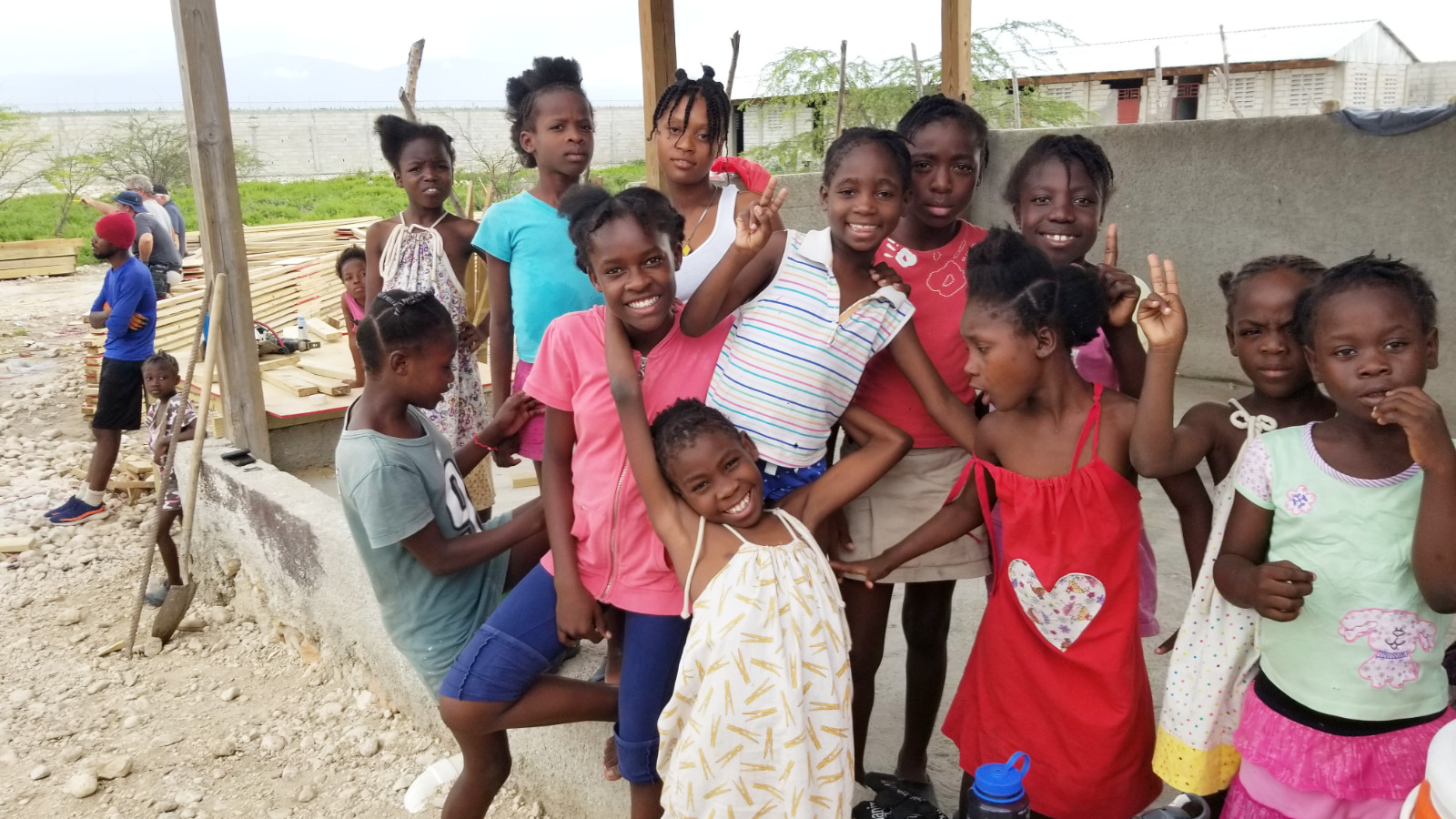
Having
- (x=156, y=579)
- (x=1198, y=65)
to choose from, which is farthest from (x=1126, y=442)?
(x=1198, y=65)

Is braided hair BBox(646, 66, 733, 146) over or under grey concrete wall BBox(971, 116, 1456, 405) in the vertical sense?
over

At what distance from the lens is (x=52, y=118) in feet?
116

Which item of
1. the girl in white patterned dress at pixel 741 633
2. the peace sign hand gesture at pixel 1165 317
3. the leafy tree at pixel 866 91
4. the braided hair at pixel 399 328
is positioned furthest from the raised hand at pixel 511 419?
the leafy tree at pixel 866 91

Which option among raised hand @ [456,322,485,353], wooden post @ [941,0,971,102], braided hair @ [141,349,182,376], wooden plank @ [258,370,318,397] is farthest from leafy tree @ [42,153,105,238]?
raised hand @ [456,322,485,353]

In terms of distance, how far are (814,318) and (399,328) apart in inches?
42.0

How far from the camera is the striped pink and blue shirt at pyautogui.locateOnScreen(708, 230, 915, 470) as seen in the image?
2.09 m

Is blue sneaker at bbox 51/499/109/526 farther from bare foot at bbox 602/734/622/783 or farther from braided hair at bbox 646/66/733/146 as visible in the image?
braided hair at bbox 646/66/733/146

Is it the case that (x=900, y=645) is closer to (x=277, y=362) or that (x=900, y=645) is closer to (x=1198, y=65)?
(x=277, y=362)

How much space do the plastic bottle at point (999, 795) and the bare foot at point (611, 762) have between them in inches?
40.4

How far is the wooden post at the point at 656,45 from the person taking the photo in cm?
460

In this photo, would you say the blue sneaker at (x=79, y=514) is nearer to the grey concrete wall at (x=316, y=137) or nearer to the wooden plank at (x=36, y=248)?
the wooden plank at (x=36, y=248)

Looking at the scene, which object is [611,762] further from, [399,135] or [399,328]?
[399,135]

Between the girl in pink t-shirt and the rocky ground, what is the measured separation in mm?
955

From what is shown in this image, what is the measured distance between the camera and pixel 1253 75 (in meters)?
18.8
